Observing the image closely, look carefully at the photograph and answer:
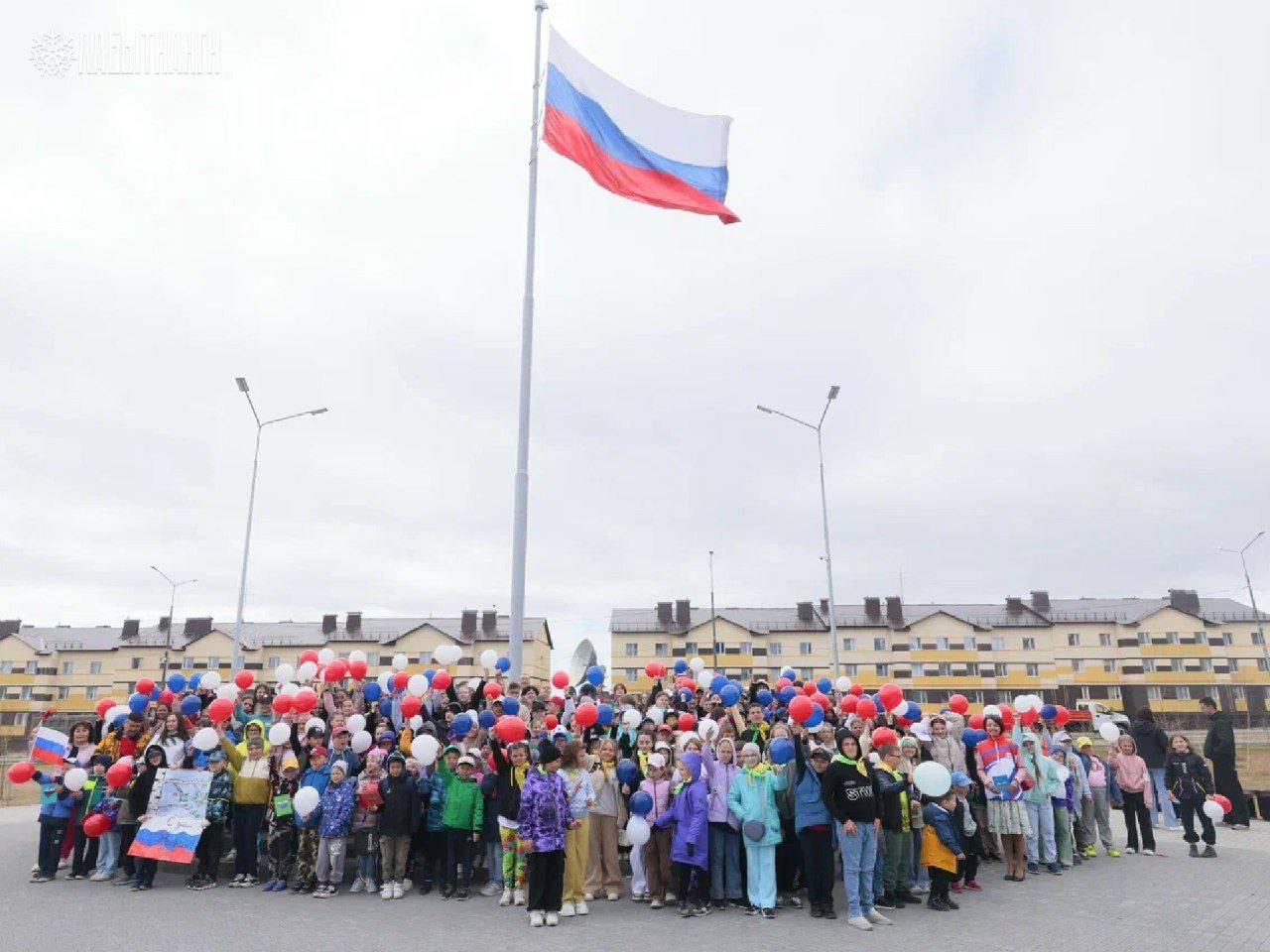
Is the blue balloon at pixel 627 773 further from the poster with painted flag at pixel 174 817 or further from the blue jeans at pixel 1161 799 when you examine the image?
the blue jeans at pixel 1161 799

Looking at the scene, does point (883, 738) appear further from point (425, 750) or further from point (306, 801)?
point (306, 801)

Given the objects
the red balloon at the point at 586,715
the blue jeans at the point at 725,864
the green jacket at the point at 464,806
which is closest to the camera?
the blue jeans at the point at 725,864

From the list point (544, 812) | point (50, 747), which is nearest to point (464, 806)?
point (544, 812)

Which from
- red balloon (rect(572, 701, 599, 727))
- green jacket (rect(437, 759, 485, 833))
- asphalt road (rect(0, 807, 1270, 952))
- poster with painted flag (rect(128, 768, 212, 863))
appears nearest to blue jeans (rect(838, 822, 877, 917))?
asphalt road (rect(0, 807, 1270, 952))

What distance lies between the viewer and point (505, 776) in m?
9.07

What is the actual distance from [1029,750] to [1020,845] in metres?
1.25

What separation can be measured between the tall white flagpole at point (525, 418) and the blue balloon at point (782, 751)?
491cm

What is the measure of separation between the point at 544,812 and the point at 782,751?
265cm

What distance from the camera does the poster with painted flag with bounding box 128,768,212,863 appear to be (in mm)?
9625

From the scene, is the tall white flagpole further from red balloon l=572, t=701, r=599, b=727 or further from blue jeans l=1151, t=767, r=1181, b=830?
blue jeans l=1151, t=767, r=1181, b=830

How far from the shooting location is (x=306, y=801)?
375 inches

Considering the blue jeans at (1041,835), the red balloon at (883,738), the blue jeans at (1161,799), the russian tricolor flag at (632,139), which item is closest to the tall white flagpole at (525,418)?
the russian tricolor flag at (632,139)

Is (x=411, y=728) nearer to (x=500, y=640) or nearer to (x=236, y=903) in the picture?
(x=236, y=903)

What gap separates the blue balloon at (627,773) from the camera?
9.62m
